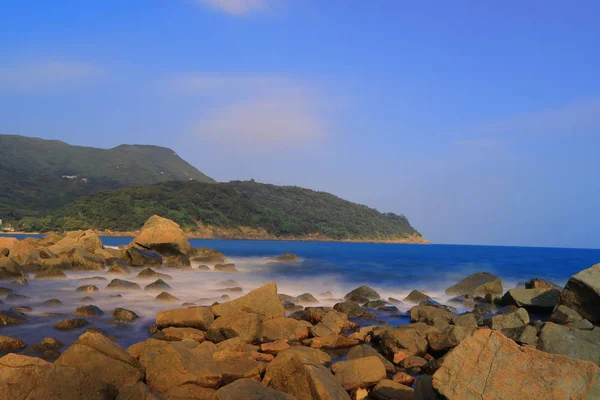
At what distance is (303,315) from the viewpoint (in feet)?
54.7

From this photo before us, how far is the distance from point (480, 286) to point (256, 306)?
1632 centimetres

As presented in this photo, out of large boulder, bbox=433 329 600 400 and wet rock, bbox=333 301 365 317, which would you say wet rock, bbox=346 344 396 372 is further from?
wet rock, bbox=333 301 365 317

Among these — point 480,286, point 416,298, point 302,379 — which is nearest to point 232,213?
point 480,286

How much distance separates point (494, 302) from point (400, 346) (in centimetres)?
1278

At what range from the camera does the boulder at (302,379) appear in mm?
7773

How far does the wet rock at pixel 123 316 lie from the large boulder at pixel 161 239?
20858mm

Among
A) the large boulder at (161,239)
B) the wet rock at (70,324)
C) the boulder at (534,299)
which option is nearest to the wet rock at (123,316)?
the wet rock at (70,324)

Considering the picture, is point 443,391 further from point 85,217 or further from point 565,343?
point 85,217

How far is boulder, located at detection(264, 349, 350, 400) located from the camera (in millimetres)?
7773

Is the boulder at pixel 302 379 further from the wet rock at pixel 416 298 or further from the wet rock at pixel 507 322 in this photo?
the wet rock at pixel 416 298

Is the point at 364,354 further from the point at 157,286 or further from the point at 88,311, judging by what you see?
the point at 157,286

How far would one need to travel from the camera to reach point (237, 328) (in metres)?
13.0

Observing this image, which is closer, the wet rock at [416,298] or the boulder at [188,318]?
the boulder at [188,318]

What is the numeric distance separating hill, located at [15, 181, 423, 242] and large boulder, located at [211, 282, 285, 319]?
9409cm
